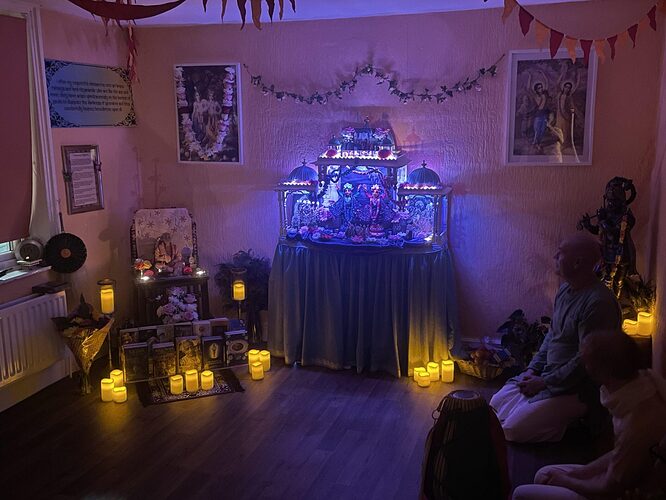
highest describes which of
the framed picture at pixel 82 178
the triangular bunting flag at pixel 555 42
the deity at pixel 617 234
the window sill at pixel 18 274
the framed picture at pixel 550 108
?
the triangular bunting flag at pixel 555 42

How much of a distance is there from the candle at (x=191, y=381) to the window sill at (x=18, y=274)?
1.23 m

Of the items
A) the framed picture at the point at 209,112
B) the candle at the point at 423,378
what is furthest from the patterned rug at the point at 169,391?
the framed picture at the point at 209,112

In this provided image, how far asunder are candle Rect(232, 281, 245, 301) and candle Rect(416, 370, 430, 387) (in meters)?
1.48

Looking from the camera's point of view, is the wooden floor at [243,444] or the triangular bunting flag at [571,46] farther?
the triangular bunting flag at [571,46]

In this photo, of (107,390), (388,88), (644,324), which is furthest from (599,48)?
(107,390)

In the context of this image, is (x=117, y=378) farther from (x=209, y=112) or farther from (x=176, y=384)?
(x=209, y=112)

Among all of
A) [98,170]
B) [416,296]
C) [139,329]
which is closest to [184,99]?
[98,170]

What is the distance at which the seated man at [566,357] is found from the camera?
3547 millimetres

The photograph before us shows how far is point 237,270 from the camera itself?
17.4ft

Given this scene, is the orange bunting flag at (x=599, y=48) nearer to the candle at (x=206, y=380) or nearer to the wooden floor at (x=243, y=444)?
the wooden floor at (x=243, y=444)

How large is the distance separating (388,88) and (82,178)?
7.85ft

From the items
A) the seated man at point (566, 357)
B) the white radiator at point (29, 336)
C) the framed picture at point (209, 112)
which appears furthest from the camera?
the framed picture at point (209, 112)

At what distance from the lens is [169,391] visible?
4.61m

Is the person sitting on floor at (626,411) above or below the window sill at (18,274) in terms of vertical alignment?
below
